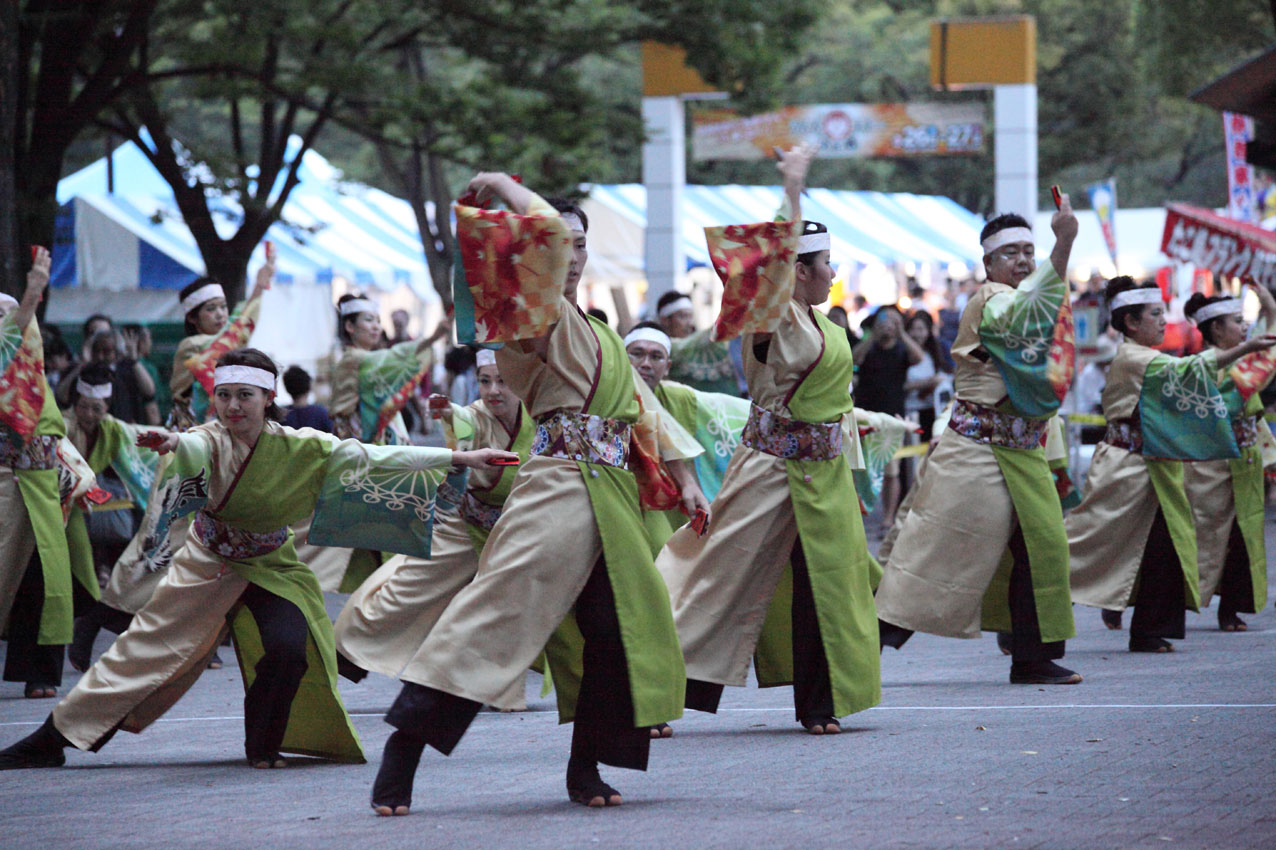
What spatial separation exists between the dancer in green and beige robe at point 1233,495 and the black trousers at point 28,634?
527 cm

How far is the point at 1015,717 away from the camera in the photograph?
6195 millimetres

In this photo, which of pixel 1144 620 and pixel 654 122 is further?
pixel 654 122

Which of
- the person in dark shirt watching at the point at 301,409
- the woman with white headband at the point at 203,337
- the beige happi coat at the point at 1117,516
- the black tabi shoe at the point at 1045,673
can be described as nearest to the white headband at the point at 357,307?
the person in dark shirt watching at the point at 301,409

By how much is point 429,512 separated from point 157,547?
216cm

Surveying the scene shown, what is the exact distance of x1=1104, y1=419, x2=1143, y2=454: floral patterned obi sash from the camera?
826 centimetres

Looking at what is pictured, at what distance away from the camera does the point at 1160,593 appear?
8023 mm

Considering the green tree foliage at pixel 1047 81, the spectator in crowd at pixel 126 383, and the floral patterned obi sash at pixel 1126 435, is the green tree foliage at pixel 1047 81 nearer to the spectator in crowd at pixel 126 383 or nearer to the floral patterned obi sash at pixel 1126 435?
the spectator in crowd at pixel 126 383

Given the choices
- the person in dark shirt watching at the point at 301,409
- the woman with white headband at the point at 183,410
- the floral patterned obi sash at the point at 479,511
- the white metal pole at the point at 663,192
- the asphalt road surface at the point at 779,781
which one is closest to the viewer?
the asphalt road surface at the point at 779,781

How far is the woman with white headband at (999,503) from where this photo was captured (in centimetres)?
681

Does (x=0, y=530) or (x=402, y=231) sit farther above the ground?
(x=402, y=231)

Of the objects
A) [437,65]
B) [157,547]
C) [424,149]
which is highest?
[437,65]

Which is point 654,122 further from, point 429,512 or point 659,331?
point 429,512

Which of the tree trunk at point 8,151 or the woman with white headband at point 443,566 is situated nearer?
the woman with white headband at point 443,566

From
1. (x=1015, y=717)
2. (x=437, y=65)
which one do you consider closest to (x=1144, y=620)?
(x=1015, y=717)
